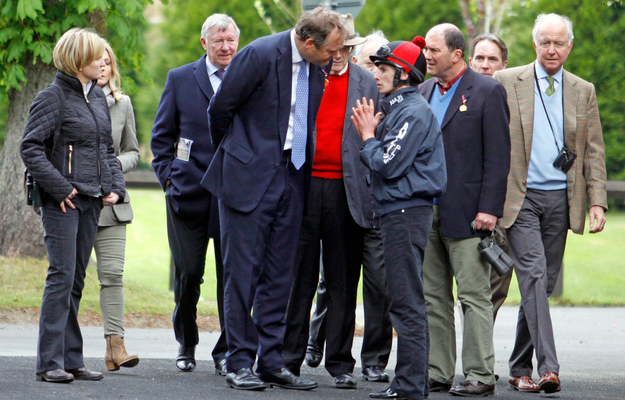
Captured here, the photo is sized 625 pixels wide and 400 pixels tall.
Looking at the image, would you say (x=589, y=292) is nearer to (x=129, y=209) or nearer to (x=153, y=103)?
(x=129, y=209)

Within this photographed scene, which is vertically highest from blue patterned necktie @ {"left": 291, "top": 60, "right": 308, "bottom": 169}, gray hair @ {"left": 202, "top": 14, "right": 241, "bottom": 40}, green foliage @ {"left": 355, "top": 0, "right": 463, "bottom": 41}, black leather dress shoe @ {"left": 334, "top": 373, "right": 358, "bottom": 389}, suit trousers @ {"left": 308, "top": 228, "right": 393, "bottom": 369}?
green foliage @ {"left": 355, "top": 0, "right": 463, "bottom": 41}

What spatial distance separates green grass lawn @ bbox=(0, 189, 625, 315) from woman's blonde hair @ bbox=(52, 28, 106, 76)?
3.90m

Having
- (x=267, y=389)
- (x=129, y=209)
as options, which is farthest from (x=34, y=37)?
(x=267, y=389)

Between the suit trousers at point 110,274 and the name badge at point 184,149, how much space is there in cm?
62

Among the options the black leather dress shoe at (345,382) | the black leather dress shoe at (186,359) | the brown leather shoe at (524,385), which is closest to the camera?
the black leather dress shoe at (345,382)

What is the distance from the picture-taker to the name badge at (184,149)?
241 inches

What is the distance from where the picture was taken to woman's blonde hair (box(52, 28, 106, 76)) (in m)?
5.20

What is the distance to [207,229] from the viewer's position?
20.4ft

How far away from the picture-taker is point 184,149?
20.2ft

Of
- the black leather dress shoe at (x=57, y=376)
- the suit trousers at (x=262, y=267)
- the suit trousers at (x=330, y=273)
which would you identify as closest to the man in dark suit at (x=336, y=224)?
the suit trousers at (x=330, y=273)

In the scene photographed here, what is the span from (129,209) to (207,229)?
53cm

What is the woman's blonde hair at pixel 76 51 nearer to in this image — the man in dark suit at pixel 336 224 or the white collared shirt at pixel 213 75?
the white collared shirt at pixel 213 75

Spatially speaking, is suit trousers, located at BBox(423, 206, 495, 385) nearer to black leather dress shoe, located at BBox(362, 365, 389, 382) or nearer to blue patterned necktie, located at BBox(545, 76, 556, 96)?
black leather dress shoe, located at BBox(362, 365, 389, 382)

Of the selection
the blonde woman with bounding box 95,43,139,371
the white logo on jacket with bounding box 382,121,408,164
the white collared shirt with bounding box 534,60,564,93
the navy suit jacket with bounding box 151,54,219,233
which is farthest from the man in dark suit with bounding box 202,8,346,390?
the white collared shirt with bounding box 534,60,564,93
